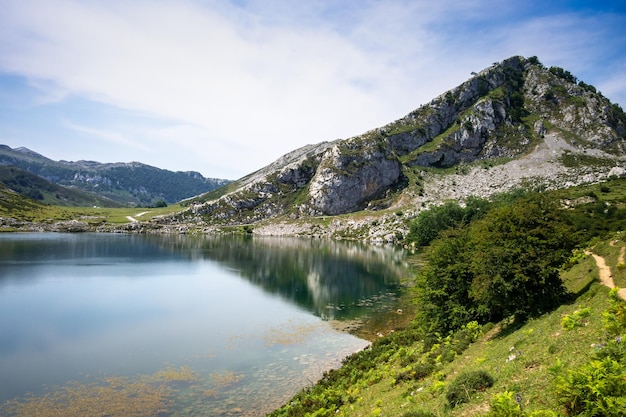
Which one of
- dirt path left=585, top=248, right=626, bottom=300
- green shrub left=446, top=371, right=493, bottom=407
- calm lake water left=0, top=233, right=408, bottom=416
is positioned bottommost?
calm lake water left=0, top=233, right=408, bottom=416

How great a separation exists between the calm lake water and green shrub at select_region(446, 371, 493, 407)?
14.8 m

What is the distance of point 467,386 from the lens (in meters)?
17.1

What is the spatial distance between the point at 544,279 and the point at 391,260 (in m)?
81.7

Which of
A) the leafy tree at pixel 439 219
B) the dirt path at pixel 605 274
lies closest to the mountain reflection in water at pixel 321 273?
the leafy tree at pixel 439 219

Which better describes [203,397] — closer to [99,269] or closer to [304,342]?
[304,342]

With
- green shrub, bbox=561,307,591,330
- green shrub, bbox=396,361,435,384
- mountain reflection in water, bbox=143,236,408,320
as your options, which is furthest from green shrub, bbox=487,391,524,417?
mountain reflection in water, bbox=143,236,408,320

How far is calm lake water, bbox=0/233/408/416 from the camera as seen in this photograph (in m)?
28.7

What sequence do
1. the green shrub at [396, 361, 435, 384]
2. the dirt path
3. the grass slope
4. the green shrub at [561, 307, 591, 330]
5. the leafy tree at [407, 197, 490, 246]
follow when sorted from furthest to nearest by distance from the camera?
Answer: the leafy tree at [407, 197, 490, 246]
the green shrub at [396, 361, 435, 384]
the dirt path
the green shrub at [561, 307, 591, 330]
the grass slope

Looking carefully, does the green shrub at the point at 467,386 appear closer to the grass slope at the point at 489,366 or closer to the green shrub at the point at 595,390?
the grass slope at the point at 489,366

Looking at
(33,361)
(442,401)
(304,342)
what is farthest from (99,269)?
(442,401)

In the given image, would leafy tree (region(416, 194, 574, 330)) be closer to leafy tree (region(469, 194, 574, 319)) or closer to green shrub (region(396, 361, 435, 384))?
leafy tree (region(469, 194, 574, 319))

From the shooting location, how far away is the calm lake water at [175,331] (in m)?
28.7

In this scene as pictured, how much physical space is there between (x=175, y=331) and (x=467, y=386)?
3731 cm

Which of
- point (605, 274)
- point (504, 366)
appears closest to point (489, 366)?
point (504, 366)
